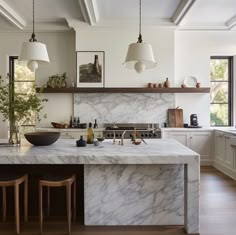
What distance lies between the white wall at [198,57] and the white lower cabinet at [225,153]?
33.5 inches

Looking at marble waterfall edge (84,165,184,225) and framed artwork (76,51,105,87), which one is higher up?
framed artwork (76,51,105,87)

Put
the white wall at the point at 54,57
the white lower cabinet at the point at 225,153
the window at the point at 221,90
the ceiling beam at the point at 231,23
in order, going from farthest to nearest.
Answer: the window at the point at 221,90 → the white wall at the point at 54,57 → the ceiling beam at the point at 231,23 → the white lower cabinet at the point at 225,153

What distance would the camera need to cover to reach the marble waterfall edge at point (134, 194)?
10.7ft

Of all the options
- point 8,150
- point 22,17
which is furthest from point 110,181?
point 22,17

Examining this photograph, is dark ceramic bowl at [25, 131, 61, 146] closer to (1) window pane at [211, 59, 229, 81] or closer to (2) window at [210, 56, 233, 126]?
(2) window at [210, 56, 233, 126]

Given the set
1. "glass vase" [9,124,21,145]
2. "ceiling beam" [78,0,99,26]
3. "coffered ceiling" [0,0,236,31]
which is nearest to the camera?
"glass vase" [9,124,21,145]

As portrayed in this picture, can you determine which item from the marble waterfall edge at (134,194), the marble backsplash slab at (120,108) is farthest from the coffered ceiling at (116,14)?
the marble waterfall edge at (134,194)

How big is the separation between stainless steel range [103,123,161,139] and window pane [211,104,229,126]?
1.47 metres

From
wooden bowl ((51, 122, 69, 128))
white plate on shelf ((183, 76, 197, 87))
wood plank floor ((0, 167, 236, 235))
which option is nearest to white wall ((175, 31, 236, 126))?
white plate on shelf ((183, 76, 197, 87))

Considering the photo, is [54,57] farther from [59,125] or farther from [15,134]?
[15,134]

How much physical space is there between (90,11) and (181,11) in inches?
65.8

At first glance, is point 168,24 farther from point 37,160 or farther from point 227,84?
point 37,160

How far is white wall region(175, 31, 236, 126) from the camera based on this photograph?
6812 mm

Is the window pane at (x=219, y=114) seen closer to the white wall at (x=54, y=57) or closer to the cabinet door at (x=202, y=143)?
the cabinet door at (x=202, y=143)
